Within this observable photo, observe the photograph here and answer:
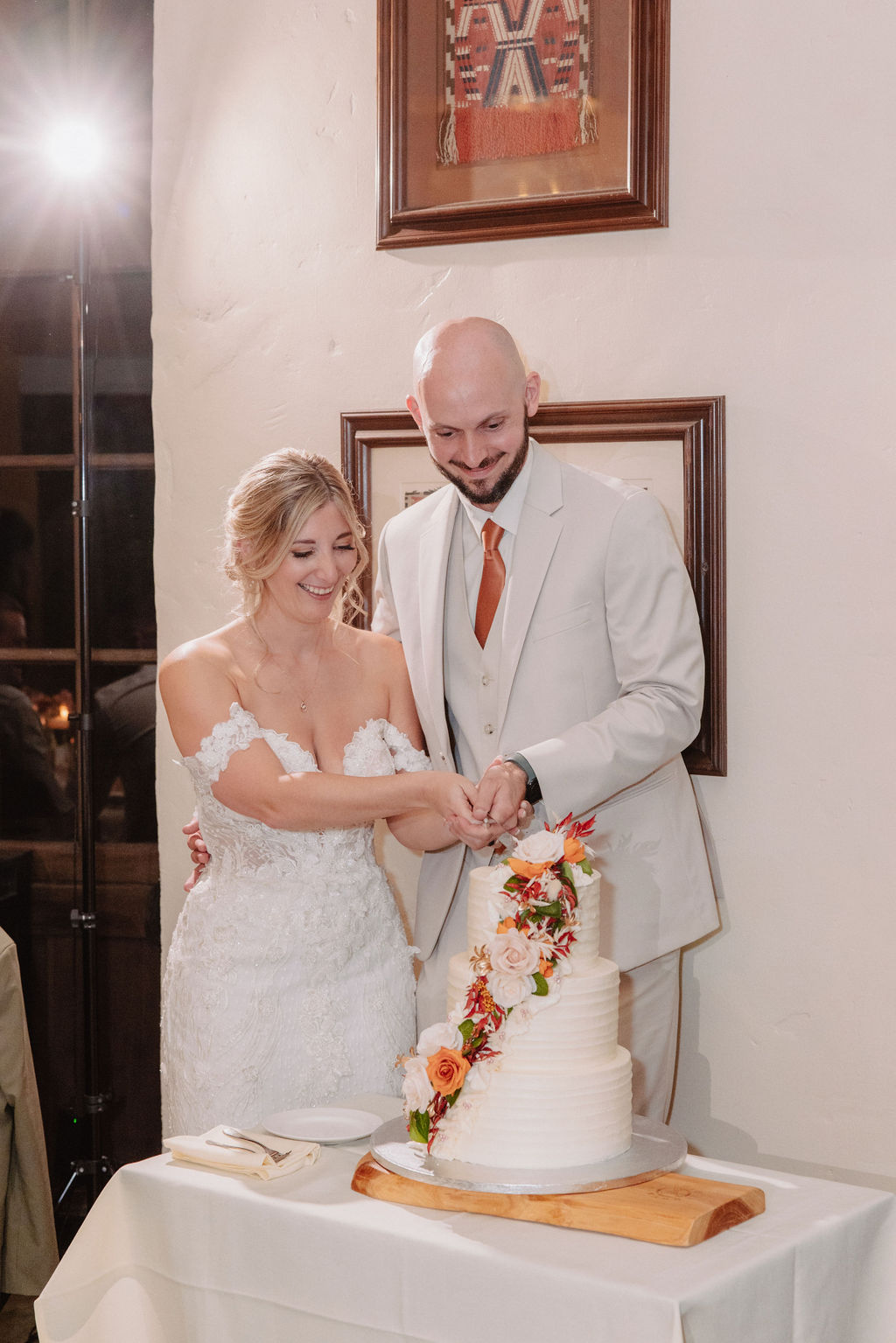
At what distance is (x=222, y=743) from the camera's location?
267cm

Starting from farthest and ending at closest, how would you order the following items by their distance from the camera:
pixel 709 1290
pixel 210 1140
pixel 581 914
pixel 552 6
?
pixel 552 6, pixel 210 1140, pixel 581 914, pixel 709 1290

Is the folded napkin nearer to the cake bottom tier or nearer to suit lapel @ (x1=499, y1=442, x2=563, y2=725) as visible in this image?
the cake bottom tier

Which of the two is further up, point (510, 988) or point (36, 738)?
point (36, 738)

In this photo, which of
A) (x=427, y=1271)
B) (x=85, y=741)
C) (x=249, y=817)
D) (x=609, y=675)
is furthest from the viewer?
(x=85, y=741)

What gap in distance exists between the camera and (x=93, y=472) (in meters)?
3.71

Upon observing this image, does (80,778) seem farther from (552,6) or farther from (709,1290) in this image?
(709,1290)

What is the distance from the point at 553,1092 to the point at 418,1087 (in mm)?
192

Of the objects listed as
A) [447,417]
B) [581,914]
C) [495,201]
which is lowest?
[581,914]

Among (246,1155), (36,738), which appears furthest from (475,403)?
(36,738)

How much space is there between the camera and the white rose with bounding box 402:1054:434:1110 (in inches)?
73.9

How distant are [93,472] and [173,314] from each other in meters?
0.47

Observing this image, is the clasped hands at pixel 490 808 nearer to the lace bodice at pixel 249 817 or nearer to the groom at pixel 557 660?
the groom at pixel 557 660

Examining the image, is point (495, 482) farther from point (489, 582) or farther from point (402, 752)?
point (402, 752)

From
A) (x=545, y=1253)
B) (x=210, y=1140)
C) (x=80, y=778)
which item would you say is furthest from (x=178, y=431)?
(x=545, y=1253)
